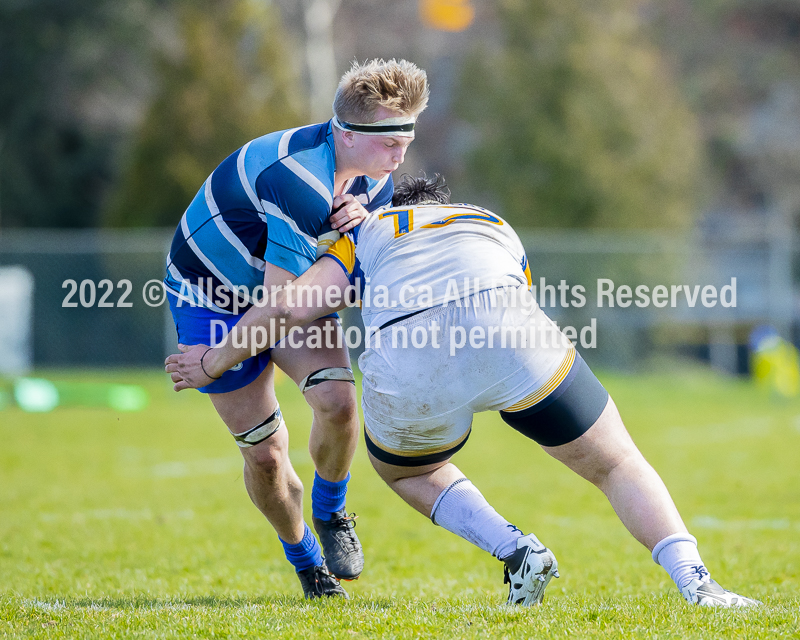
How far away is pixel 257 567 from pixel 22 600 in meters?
1.45

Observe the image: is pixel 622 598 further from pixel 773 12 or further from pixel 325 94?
pixel 773 12

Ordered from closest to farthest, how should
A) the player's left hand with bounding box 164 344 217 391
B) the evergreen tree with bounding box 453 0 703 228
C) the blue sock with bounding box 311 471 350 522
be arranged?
the player's left hand with bounding box 164 344 217 391, the blue sock with bounding box 311 471 350 522, the evergreen tree with bounding box 453 0 703 228

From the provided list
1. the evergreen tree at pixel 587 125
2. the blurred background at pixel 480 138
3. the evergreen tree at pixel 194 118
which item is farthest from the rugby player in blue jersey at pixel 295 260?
the evergreen tree at pixel 587 125

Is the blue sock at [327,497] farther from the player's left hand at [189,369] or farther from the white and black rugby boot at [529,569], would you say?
the white and black rugby boot at [529,569]

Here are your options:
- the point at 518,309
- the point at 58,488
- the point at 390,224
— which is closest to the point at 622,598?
the point at 518,309

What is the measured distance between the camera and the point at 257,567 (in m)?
4.94

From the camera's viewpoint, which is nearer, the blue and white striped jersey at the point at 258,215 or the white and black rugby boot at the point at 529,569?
the white and black rugby boot at the point at 529,569

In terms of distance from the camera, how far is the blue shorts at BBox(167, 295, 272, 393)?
3793 mm

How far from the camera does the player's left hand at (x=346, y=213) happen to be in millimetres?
3385

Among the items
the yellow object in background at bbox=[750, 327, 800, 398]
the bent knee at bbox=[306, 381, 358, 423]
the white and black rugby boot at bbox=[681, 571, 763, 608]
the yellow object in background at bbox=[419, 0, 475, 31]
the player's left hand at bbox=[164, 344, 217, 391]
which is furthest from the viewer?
the yellow object in background at bbox=[419, 0, 475, 31]

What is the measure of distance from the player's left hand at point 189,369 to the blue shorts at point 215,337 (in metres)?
0.18

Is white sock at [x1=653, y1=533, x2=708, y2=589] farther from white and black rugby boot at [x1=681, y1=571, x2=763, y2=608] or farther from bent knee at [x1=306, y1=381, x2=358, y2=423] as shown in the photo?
bent knee at [x1=306, y1=381, x2=358, y2=423]

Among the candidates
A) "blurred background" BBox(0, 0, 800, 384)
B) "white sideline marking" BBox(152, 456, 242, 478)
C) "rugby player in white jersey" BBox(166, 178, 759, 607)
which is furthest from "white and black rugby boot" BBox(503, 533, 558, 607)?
"blurred background" BBox(0, 0, 800, 384)

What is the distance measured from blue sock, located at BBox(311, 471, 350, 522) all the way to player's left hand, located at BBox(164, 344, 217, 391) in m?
0.73
